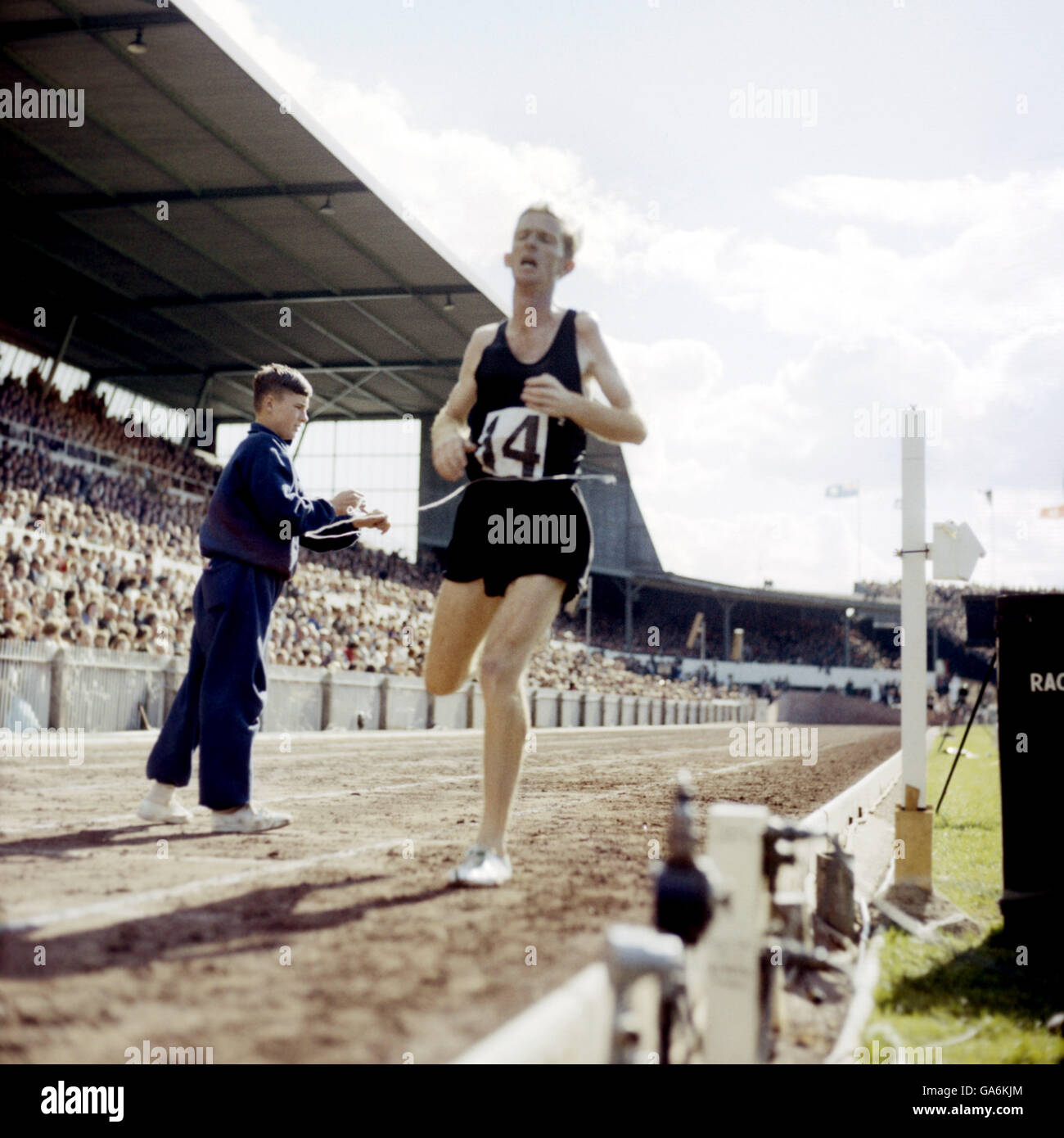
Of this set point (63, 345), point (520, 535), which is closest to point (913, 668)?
point (520, 535)

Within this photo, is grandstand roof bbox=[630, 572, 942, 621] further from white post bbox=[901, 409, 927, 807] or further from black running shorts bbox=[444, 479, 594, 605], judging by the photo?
black running shorts bbox=[444, 479, 594, 605]

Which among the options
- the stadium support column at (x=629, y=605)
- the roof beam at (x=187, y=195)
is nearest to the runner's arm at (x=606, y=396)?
the roof beam at (x=187, y=195)

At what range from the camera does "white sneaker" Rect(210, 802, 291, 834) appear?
5.07 m

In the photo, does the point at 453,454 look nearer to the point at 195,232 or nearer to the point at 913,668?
the point at 913,668

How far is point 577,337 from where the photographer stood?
172 inches

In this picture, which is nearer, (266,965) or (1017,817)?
(266,965)

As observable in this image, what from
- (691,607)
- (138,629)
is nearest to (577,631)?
(691,607)

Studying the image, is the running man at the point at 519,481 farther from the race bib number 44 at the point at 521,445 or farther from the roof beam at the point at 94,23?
the roof beam at the point at 94,23

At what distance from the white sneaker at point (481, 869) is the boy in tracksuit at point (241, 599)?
1.42 m

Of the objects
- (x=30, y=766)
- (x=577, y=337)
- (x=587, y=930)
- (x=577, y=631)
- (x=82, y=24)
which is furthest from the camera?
(x=577, y=631)

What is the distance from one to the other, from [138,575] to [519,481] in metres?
16.9
